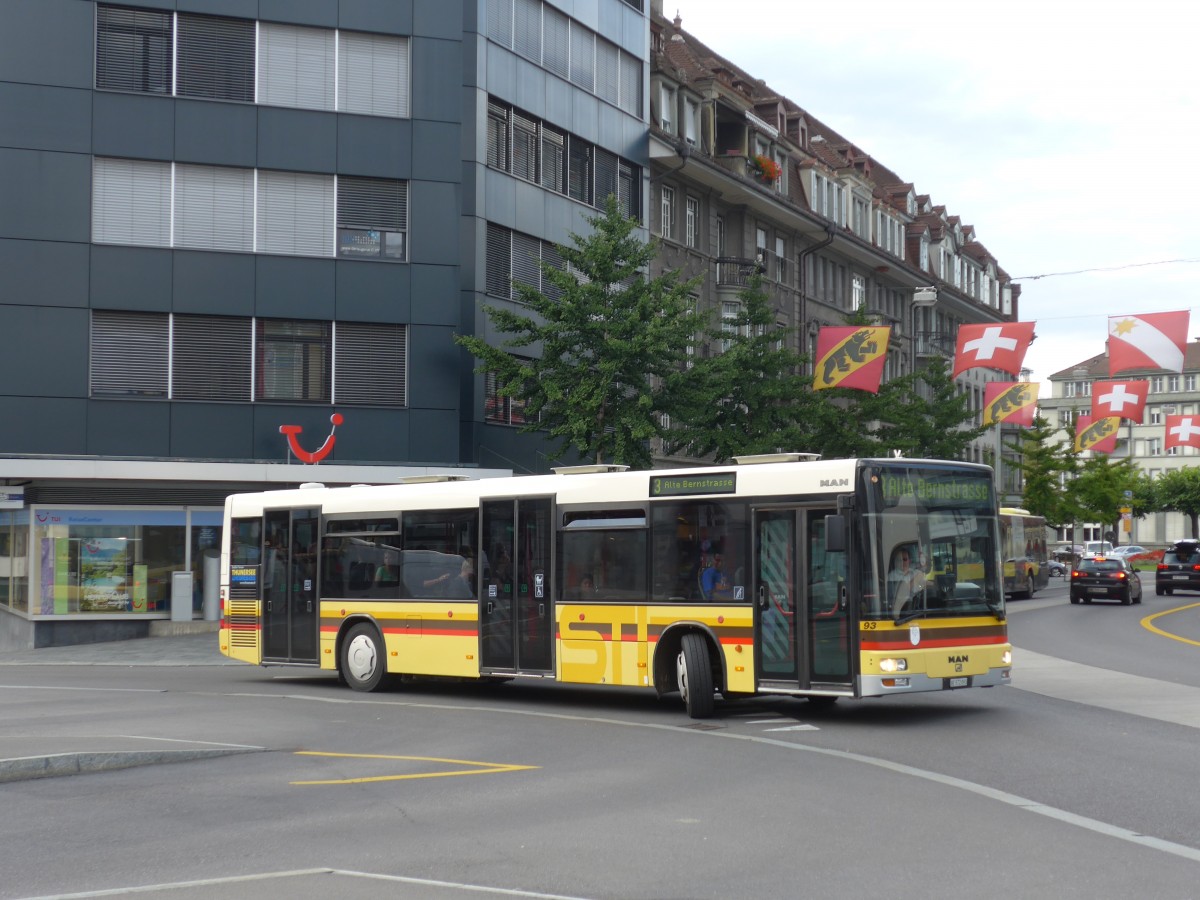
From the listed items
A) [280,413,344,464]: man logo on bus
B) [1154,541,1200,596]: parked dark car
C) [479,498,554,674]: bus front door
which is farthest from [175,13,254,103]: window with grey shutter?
[1154,541,1200,596]: parked dark car

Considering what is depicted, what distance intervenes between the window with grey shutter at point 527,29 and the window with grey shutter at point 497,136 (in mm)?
1694

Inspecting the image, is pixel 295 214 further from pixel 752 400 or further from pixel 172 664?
pixel 752 400

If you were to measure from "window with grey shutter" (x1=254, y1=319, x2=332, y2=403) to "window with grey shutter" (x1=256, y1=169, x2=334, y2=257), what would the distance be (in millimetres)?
1590

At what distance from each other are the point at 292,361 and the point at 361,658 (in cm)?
1373

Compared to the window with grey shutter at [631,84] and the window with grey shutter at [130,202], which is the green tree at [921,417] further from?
the window with grey shutter at [130,202]

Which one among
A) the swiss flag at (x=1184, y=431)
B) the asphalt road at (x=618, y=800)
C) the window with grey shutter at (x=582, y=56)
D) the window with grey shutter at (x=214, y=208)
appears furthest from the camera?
the swiss flag at (x=1184, y=431)

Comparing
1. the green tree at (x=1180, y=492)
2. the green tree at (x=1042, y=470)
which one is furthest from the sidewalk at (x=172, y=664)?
the green tree at (x=1180, y=492)

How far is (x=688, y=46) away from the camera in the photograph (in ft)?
174

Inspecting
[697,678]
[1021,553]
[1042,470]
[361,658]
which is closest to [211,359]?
[361,658]

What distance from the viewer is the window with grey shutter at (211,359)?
31766 mm

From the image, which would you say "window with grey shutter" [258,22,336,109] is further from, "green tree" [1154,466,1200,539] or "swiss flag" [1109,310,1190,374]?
"green tree" [1154,466,1200,539]

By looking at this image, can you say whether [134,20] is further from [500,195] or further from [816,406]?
Result: [816,406]

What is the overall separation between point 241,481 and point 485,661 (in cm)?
1488

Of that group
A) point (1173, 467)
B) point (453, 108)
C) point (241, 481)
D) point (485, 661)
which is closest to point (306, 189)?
point (453, 108)
